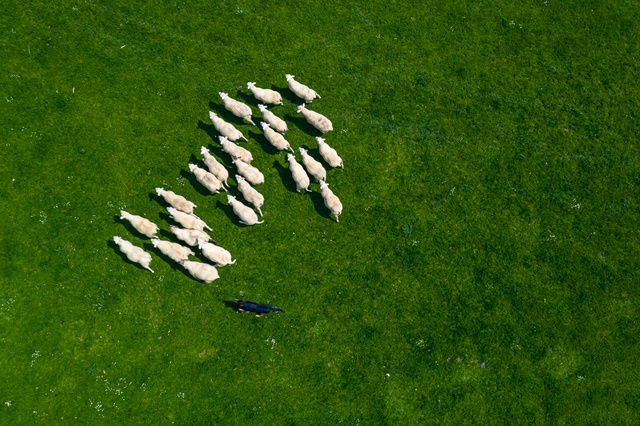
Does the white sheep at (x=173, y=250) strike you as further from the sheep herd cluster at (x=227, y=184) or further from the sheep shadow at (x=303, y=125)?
the sheep shadow at (x=303, y=125)

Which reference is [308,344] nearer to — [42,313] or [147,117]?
[42,313]

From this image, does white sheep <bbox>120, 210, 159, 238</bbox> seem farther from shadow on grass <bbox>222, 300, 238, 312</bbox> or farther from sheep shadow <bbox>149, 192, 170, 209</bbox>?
shadow on grass <bbox>222, 300, 238, 312</bbox>

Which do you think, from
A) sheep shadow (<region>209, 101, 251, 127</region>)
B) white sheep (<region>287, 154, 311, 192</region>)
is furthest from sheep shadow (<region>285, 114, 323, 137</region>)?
sheep shadow (<region>209, 101, 251, 127</region>)

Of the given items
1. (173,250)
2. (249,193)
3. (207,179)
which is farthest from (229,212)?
(173,250)

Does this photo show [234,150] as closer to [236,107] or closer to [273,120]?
[236,107]

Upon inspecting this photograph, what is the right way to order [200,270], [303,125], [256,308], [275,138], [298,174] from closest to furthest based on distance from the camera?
[200,270] < [256,308] < [298,174] < [275,138] < [303,125]
